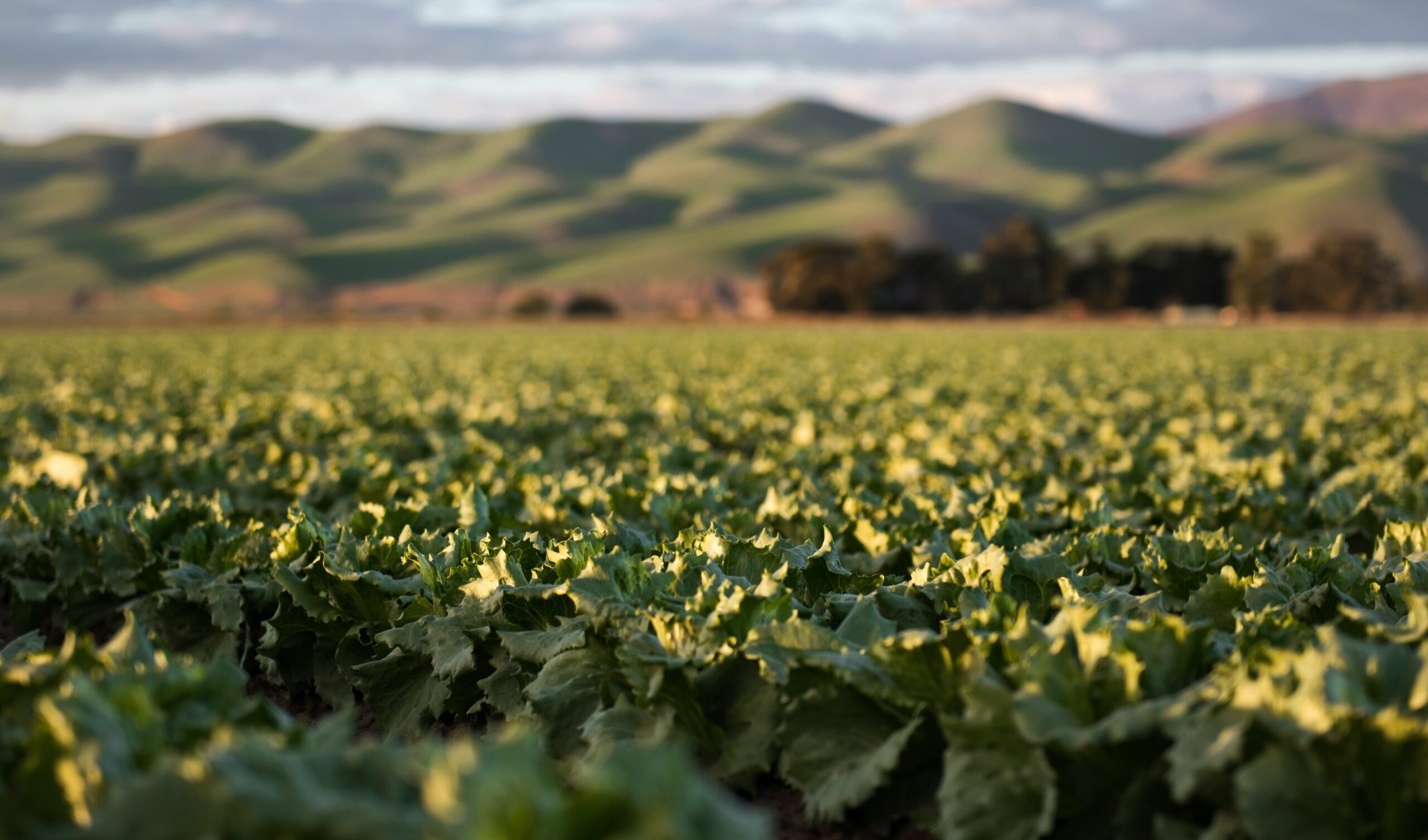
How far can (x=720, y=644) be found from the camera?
171 inches

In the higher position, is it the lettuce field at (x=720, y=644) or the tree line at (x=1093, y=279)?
the lettuce field at (x=720, y=644)

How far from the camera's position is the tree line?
9762 cm

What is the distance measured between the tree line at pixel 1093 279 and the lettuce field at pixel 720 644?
89671mm

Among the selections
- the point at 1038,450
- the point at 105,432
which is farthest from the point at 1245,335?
the point at 105,432

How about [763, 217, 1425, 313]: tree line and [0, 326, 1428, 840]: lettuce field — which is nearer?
[0, 326, 1428, 840]: lettuce field

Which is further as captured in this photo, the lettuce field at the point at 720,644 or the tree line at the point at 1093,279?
the tree line at the point at 1093,279

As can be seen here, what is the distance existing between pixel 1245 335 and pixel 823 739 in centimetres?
5274

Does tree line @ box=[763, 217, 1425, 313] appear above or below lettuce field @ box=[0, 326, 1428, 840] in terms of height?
below

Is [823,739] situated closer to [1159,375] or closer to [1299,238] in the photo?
[1159,375]

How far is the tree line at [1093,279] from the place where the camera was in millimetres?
97625

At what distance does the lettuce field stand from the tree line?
89671mm

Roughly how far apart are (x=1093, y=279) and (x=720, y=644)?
100 m

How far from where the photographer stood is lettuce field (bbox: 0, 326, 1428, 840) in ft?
9.12

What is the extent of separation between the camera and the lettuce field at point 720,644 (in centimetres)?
278
